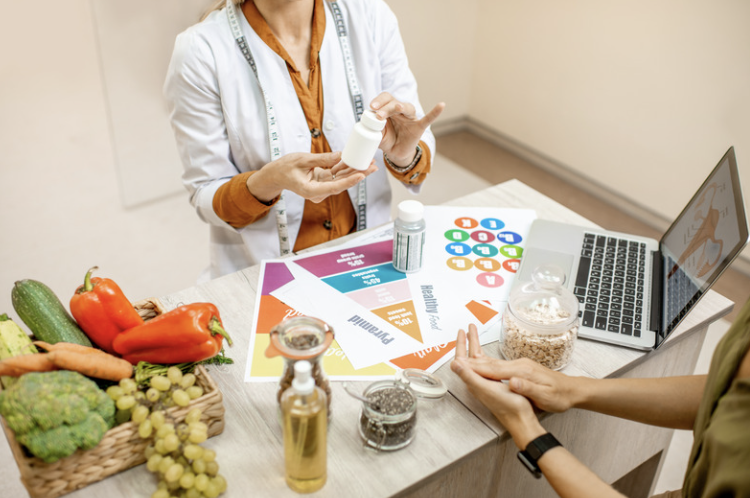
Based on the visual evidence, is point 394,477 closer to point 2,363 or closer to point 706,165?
point 2,363

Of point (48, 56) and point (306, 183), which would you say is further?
point (48, 56)

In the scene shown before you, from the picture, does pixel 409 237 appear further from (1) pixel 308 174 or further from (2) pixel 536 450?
(2) pixel 536 450

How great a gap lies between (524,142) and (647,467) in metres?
2.38

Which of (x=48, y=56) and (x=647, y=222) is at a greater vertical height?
(x=48, y=56)

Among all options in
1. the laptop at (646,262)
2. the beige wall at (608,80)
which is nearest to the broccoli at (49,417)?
the laptop at (646,262)

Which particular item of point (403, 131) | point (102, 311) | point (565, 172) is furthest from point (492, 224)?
point (565, 172)

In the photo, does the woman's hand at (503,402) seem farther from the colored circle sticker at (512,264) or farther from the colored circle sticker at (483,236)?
the colored circle sticker at (483,236)

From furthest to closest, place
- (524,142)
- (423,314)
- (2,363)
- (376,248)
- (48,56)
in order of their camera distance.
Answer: (524,142)
(48,56)
(376,248)
(423,314)
(2,363)

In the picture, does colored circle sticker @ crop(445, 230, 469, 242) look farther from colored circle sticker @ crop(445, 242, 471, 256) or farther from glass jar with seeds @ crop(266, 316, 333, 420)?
glass jar with seeds @ crop(266, 316, 333, 420)

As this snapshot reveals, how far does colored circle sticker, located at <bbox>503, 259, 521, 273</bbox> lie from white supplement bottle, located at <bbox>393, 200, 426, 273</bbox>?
20 cm

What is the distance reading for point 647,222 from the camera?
3238mm

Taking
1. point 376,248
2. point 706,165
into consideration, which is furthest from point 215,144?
point 706,165

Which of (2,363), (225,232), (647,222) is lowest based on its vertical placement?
(647,222)

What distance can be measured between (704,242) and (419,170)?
694 mm
